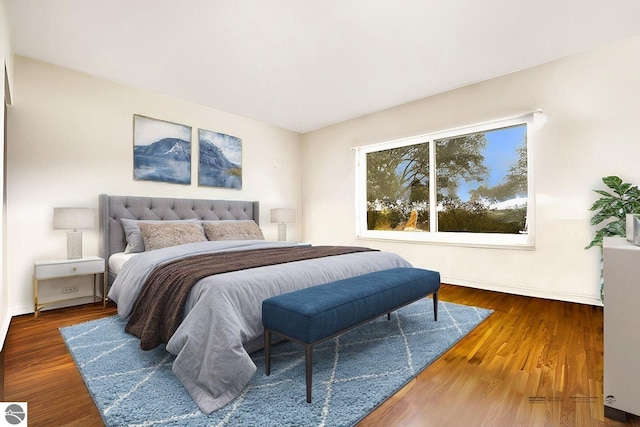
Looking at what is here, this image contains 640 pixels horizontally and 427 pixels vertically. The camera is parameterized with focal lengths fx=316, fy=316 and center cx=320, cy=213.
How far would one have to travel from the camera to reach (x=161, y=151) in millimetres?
4008

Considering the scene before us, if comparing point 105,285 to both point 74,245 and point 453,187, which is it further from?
point 453,187

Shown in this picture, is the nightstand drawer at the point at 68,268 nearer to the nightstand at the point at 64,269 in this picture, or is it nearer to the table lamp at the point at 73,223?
the nightstand at the point at 64,269

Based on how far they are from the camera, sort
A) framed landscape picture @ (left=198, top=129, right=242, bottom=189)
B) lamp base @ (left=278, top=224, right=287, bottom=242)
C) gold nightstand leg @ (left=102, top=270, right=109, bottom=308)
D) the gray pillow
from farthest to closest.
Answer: lamp base @ (left=278, top=224, right=287, bottom=242) < framed landscape picture @ (left=198, top=129, right=242, bottom=189) < the gray pillow < gold nightstand leg @ (left=102, top=270, right=109, bottom=308)

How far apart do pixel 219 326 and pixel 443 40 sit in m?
2.99

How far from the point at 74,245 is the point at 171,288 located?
1.87 m

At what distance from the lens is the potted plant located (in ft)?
9.11

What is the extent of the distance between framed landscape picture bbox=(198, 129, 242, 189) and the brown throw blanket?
2.07 metres

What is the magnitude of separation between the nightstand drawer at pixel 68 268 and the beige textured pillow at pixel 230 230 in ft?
3.73

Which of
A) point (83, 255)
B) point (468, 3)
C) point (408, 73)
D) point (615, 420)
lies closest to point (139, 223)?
point (83, 255)

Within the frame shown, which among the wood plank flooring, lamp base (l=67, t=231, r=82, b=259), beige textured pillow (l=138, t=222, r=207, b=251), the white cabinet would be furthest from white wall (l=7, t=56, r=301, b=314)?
the white cabinet

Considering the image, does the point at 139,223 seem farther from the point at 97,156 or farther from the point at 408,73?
the point at 408,73

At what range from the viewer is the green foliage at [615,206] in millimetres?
2775

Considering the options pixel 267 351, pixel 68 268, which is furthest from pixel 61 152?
pixel 267 351

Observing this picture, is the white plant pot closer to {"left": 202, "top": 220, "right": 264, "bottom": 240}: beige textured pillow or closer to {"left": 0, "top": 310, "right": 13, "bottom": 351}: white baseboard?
{"left": 202, "top": 220, "right": 264, "bottom": 240}: beige textured pillow
